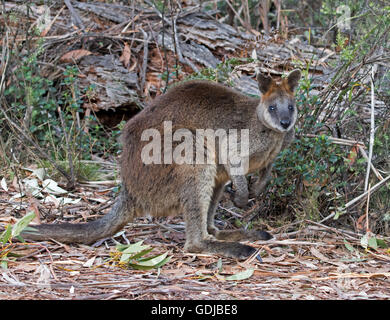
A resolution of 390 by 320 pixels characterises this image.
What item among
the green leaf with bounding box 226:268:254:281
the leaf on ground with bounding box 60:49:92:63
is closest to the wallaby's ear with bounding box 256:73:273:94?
the green leaf with bounding box 226:268:254:281

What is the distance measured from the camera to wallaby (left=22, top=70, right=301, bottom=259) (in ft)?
14.6

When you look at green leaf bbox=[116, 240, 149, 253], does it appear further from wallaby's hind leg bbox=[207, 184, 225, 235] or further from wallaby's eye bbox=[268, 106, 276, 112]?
wallaby's eye bbox=[268, 106, 276, 112]

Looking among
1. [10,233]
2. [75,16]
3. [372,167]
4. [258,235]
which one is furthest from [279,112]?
[75,16]

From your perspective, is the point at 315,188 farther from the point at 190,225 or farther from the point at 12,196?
the point at 12,196

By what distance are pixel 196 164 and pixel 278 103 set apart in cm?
90

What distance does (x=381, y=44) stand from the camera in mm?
5289

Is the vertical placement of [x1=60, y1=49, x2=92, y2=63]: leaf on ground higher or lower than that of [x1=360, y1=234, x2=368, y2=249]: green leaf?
higher

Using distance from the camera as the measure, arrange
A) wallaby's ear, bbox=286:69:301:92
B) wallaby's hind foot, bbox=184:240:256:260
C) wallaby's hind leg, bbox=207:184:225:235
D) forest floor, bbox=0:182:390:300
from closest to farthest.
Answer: forest floor, bbox=0:182:390:300
wallaby's hind foot, bbox=184:240:256:260
wallaby's ear, bbox=286:69:301:92
wallaby's hind leg, bbox=207:184:225:235

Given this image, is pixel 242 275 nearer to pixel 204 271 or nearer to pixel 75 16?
pixel 204 271

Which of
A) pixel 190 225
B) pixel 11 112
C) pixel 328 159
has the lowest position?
pixel 190 225

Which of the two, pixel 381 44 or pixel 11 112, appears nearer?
pixel 381 44

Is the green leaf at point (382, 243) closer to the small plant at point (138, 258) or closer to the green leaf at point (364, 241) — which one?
the green leaf at point (364, 241)
